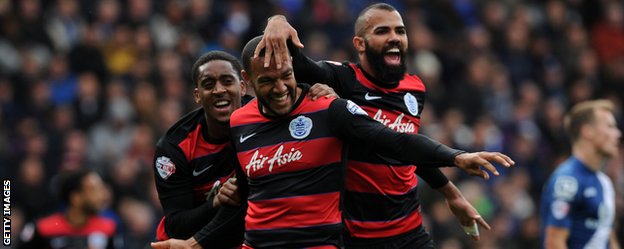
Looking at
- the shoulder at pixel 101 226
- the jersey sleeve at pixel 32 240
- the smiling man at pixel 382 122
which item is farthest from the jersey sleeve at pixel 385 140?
the shoulder at pixel 101 226

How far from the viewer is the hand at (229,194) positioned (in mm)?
6465

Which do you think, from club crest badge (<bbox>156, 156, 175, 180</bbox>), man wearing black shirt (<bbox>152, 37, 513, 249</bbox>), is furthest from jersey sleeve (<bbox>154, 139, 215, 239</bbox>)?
man wearing black shirt (<bbox>152, 37, 513, 249</bbox>)

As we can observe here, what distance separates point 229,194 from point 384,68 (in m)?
1.31

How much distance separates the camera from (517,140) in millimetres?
15742

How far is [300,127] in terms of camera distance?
19.9 ft

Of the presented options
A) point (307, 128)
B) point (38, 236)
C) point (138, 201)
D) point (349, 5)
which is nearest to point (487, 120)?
point (349, 5)

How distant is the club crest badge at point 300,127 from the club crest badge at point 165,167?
1.17 m

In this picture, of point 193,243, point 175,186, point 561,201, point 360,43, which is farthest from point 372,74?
point 561,201

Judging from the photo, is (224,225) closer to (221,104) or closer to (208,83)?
(221,104)

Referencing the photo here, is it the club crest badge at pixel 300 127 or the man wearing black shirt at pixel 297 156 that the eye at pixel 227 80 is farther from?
the club crest badge at pixel 300 127

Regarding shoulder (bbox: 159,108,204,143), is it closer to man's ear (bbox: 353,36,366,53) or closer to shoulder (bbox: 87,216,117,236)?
man's ear (bbox: 353,36,366,53)

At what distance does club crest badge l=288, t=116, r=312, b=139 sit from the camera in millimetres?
6055

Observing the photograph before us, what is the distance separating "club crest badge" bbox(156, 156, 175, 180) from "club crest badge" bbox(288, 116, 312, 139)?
3.83 ft

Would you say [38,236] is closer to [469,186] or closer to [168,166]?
[168,166]
